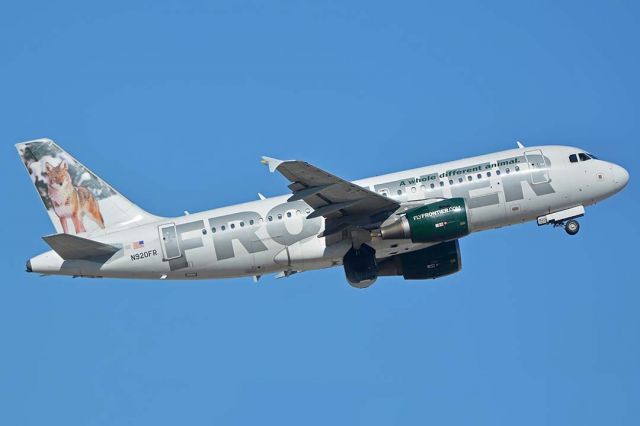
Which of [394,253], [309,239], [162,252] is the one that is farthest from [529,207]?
[162,252]

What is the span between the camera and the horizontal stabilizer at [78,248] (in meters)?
55.6

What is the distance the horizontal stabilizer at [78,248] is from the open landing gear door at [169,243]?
2.38 meters

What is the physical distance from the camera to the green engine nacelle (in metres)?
55.8

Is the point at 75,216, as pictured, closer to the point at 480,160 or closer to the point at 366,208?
the point at 366,208

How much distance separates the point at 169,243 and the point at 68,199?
676 centimetres

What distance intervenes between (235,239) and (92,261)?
292 inches

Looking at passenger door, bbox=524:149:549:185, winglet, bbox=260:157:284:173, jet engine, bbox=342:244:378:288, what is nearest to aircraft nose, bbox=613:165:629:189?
passenger door, bbox=524:149:549:185

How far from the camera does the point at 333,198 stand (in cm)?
5566

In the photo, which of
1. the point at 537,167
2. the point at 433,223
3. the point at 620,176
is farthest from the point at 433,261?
the point at 620,176

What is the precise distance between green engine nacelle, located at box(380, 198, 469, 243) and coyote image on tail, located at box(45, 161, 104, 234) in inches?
629

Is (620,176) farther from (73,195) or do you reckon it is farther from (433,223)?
(73,195)

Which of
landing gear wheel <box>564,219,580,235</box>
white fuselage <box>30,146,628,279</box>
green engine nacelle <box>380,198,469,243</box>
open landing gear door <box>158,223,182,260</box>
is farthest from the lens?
landing gear wheel <box>564,219,580,235</box>

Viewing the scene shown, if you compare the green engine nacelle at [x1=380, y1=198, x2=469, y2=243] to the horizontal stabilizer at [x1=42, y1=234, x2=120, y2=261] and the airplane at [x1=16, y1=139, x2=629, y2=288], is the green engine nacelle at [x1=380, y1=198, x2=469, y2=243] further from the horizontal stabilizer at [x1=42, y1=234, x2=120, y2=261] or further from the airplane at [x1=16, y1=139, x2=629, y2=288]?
the horizontal stabilizer at [x1=42, y1=234, x2=120, y2=261]

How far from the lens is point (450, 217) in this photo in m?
55.8
